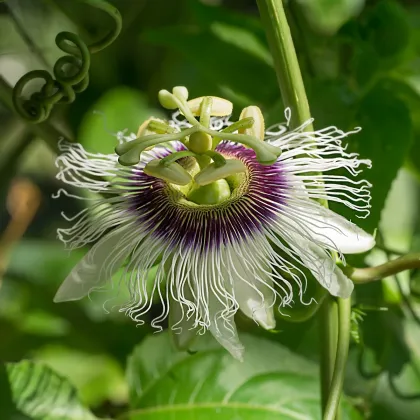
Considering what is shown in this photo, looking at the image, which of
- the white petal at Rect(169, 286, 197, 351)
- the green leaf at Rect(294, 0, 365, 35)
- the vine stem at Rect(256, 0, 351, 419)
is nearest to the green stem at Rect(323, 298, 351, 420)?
the vine stem at Rect(256, 0, 351, 419)

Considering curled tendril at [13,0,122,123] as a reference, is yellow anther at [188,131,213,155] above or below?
below

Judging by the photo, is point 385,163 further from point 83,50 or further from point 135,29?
point 135,29

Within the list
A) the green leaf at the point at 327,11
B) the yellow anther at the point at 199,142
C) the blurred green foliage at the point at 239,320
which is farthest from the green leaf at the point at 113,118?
the yellow anther at the point at 199,142

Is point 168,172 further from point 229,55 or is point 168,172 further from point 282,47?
point 229,55

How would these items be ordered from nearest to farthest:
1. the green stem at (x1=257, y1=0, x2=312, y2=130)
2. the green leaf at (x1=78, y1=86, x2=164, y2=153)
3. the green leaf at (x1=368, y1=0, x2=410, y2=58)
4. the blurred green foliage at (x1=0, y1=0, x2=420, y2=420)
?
the green stem at (x1=257, y1=0, x2=312, y2=130) < the blurred green foliage at (x1=0, y1=0, x2=420, y2=420) < the green leaf at (x1=368, y1=0, x2=410, y2=58) < the green leaf at (x1=78, y1=86, x2=164, y2=153)

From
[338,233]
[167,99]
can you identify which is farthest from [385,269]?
[167,99]

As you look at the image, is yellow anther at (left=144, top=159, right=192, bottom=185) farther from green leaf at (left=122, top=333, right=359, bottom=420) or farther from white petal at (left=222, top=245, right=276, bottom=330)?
green leaf at (left=122, top=333, right=359, bottom=420)

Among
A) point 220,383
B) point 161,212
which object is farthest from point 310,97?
point 220,383

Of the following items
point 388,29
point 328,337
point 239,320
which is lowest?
point 239,320
